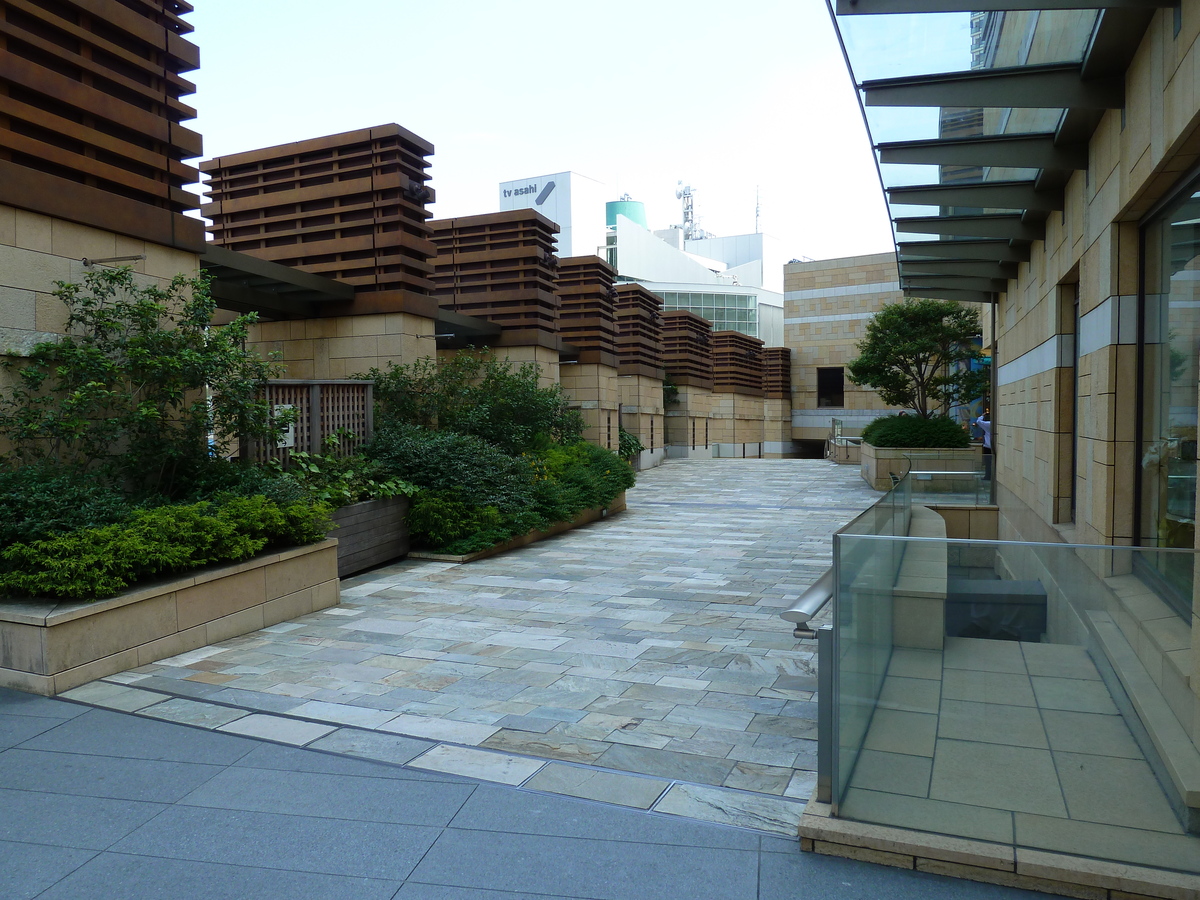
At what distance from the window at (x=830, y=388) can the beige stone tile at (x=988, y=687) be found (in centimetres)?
4190

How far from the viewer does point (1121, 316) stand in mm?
6406

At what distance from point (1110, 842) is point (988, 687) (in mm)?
663

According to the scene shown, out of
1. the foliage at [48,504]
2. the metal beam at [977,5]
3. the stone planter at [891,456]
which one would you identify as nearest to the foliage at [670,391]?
the stone planter at [891,456]

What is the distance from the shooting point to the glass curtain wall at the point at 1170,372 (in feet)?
17.1

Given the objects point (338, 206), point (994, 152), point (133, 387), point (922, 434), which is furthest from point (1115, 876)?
point (922, 434)

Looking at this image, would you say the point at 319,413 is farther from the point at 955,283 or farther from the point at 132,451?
the point at 955,283

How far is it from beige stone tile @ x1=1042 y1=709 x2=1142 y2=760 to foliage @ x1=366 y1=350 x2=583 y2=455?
369 inches

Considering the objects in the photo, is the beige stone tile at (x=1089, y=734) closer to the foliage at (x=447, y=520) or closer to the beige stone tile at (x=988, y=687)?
the beige stone tile at (x=988, y=687)

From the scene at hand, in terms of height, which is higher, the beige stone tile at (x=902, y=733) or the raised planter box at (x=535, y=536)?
the beige stone tile at (x=902, y=733)

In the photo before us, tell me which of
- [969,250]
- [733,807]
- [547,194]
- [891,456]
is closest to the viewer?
[733,807]

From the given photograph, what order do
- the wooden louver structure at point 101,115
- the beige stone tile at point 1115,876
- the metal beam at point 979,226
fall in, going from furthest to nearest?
the metal beam at point 979,226, the wooden louver structure at point 101,115, the beige stone tile at point 1115,876

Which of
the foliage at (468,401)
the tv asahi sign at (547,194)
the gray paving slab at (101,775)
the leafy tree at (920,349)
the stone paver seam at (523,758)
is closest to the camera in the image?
the stone paver seam at (523,758)

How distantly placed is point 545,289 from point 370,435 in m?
8.18

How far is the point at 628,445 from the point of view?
2531 centimetres
